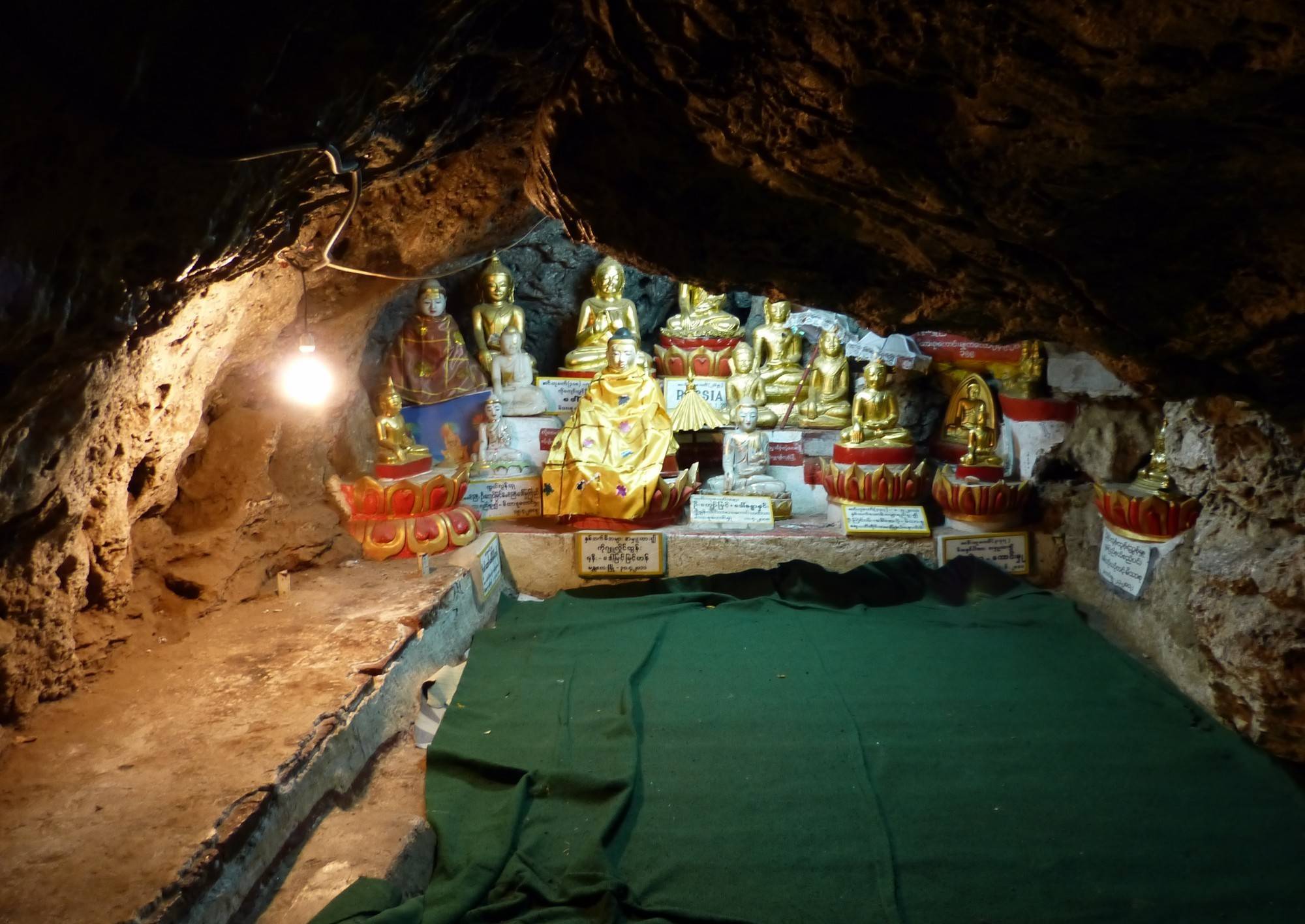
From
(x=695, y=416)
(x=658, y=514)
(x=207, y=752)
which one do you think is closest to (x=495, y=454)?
(x=658, y=514)

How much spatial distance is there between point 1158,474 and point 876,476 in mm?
1428

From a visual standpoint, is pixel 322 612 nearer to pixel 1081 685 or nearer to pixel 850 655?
pixel 850 655

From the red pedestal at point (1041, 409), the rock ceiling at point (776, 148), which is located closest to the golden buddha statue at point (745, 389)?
the red pedestal at point (1041, 409)

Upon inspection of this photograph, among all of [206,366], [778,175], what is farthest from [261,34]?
[206,366]

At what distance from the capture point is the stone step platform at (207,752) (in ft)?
6.40

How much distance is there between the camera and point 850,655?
12.7 ft

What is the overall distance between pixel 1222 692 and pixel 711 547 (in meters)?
2.44

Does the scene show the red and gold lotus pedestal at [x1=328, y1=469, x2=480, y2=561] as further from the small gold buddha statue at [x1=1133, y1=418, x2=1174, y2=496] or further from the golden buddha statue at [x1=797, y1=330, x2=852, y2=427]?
the small gold buddha statue at [x1=1133, y1=418, x2=1174, y2=496]

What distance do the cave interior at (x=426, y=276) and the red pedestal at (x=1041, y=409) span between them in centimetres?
36

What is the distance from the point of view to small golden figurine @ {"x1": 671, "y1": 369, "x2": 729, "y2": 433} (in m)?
5.55

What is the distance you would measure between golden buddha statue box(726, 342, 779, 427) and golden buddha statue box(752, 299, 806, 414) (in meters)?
0.12

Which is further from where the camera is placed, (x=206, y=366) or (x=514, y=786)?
(x=206, y=366)

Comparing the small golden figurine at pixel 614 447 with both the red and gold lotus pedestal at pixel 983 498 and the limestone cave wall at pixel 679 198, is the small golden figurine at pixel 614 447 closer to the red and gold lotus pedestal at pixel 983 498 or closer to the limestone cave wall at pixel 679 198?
the red and gold lotus pedestal at pixel 983 498

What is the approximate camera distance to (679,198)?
2.27 meters
